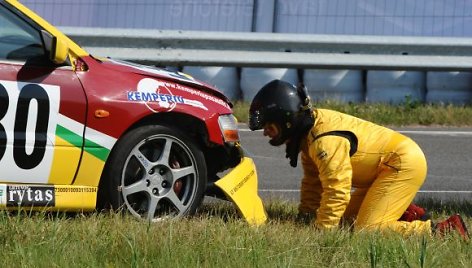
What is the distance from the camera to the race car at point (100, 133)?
245 inches

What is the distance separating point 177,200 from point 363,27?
8607 millimetres

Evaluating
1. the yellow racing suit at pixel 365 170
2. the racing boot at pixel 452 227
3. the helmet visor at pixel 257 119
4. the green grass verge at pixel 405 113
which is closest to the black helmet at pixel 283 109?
the helmet visor at pixel 257 119

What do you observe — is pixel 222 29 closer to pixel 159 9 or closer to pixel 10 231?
pixel 159 9

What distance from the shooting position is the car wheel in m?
6.44

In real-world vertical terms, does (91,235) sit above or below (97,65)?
below

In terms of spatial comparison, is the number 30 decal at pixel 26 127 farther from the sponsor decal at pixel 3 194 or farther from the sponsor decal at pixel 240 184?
the sponsor decal at pixel 240 184

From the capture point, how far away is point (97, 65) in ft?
21.5

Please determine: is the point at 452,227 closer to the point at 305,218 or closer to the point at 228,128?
the point at 305,218

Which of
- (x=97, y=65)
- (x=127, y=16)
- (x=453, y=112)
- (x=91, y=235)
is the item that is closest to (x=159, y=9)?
(x=127, y=16)

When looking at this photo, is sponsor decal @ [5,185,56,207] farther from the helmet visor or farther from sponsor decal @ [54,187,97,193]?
the helmet visor

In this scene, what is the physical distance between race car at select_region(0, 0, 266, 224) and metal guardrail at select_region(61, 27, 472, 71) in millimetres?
6015

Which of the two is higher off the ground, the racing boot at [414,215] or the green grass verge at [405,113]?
the racing boot at [414,215]

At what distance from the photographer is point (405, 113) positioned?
43.2 ft

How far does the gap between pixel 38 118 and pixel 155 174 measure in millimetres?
884
